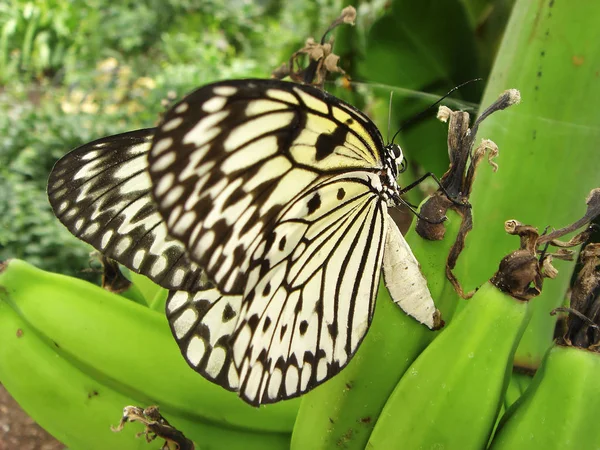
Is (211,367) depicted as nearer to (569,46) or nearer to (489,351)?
(489,351)

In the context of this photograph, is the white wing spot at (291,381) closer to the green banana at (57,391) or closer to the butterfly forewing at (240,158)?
the butterfly forewing at (240,158)

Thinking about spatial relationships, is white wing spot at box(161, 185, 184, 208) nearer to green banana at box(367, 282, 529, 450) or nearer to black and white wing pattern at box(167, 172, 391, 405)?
black and white wing pattern at box(167, 172, 391, 405)

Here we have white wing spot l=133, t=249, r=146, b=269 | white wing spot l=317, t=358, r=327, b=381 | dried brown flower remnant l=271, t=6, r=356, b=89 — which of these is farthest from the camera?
dried brown flower remnant l=271, t=6, r=356, b=89

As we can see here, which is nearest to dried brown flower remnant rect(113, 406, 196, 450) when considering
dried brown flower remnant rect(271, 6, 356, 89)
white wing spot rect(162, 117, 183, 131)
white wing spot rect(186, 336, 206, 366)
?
white wing spot rect(186, 336, 206, 366)

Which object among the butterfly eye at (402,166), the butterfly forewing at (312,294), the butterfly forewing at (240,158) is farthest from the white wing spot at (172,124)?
the butterfly eye at (402,166)

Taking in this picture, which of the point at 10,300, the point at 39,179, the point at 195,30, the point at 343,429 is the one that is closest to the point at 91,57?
the point at 195,30

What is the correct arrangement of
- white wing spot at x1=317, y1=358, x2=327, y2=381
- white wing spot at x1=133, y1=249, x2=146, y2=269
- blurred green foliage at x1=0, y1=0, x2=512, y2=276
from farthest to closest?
1. blurred green foliage at x1=0, y1=0, x2=512, y2=276
2. white wing spot at x1=133, y1=249, x2=146, y2=269
3. white wing spot at x1=317, y1=358, x2=327, y2=381
